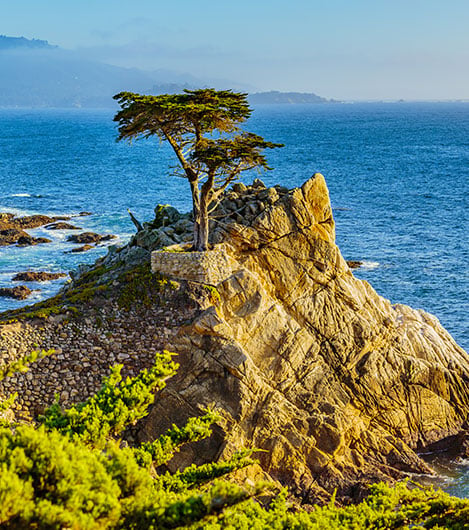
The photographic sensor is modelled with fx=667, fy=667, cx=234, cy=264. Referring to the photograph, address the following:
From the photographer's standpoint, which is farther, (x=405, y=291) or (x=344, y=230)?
(x=344, y=230)

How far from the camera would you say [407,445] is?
2984cm

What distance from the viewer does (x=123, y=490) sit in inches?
563

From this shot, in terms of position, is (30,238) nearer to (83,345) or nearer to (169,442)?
(83,345)

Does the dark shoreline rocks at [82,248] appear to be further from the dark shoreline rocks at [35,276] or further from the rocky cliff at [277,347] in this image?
the rocky cliff at [277,347]

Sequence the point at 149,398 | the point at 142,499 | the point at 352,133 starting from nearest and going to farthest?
the point at 142,499 → the point at 149,398 → the point at 352,133

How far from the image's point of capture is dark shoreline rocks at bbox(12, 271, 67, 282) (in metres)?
53.0

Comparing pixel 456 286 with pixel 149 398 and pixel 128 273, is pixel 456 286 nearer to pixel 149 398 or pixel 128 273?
pixel 128 273

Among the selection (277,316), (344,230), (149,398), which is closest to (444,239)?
(344,230)

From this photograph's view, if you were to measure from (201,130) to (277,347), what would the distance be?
10.7 m

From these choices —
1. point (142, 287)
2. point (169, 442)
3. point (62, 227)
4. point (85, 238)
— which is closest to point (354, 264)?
point (85, 238)

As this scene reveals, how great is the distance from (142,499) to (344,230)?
183ft

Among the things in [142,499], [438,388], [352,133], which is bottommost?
[438,388]

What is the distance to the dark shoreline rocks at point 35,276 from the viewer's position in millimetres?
53031

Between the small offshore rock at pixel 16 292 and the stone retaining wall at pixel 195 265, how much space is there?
21.9 m
